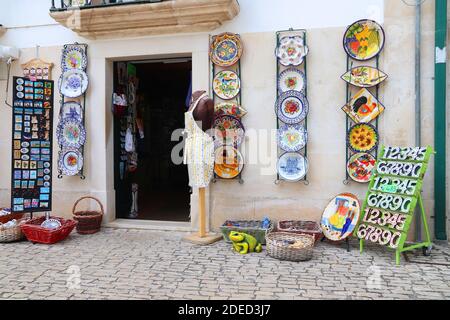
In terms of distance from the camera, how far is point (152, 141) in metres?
10.6

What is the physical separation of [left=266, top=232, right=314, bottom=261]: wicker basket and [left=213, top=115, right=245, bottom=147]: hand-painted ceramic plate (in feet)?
4.94

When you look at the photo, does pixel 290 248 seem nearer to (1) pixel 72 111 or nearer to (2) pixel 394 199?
(2) pixel 394 199

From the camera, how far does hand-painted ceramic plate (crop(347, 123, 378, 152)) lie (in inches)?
200

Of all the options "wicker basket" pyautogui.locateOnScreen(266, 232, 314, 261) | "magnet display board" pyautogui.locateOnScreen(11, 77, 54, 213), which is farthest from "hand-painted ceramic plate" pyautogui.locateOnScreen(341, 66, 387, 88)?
"magnet display board" pyautogui.locateOnScreen(11, 77, 54, 213)

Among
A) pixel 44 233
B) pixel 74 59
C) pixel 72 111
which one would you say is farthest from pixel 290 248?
pixel 74 59

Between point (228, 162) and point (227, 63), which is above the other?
point (227, 63)

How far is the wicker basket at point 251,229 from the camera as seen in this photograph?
16.2 feet

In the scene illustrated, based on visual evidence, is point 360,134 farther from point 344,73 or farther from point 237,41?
point 237,41

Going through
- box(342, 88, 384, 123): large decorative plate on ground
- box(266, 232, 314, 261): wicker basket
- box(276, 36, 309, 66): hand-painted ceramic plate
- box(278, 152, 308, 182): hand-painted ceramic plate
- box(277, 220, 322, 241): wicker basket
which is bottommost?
box(266, 232, 314, 261): wicker basket

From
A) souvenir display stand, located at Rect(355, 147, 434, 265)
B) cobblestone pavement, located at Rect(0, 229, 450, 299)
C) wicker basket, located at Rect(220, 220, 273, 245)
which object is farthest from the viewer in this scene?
wicker basket, located at Rect(220, 220, 273, 245)

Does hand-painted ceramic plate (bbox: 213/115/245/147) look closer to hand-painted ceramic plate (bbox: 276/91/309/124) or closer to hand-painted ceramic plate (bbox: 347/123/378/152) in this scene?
hand-painted ceramic plate (bbox: 276/91/309/124)

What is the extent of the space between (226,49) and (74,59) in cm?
242
